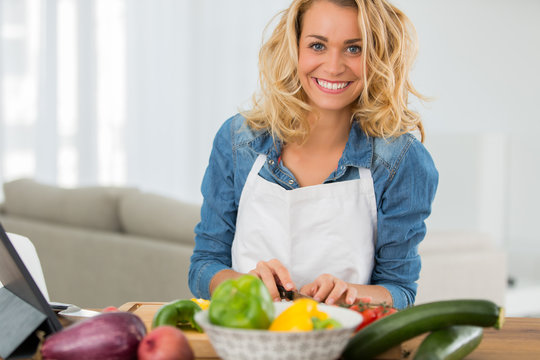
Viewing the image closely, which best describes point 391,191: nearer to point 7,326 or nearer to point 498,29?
point 7,326

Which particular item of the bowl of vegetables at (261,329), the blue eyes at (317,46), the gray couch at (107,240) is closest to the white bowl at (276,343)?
the bowl of vegetables at (261,329)

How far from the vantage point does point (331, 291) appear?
1.37 meters

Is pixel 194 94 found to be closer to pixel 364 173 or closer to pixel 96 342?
pixel 364 173

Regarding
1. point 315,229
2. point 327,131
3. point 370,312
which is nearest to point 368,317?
point 370,312

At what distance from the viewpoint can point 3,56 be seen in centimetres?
579

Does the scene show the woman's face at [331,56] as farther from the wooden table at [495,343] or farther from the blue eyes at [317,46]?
the wooden table at [495,343]

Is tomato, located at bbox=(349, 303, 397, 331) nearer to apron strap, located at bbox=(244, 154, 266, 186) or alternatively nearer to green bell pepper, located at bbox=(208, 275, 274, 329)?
green bell pepper, located at bbox=(208, 275, 274, 329)

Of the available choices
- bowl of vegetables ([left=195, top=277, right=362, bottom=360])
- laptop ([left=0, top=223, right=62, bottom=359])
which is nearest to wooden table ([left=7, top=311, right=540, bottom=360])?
bowl of vegetables ([left=195, top=277, right=362, bottom=360])

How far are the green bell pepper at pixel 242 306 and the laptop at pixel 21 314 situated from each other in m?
0.31

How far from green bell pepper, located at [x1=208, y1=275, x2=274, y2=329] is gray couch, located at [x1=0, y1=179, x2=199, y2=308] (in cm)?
178

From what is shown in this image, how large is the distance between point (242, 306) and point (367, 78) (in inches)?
36.7

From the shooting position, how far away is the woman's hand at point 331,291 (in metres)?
1.33

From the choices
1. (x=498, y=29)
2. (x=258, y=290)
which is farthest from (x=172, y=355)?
(x=498, y=29)

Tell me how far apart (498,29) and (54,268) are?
470 centimetres
